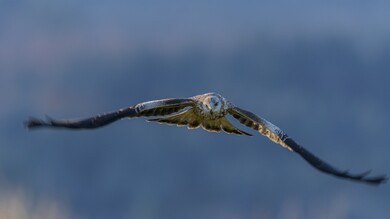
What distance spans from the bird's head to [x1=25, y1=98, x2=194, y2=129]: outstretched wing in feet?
2.48

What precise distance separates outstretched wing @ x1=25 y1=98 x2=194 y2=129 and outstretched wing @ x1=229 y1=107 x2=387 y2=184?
2.27 meters

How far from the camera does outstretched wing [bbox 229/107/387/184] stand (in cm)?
5494

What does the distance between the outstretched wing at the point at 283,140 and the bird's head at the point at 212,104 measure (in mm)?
1103

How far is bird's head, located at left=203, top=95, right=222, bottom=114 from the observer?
55.3m

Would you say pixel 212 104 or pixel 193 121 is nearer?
pixel 212 104

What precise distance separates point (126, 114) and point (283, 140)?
267 inches

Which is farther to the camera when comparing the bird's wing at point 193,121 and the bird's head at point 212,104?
the bird's wing at point 193,121

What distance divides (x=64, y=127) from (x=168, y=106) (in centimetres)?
611

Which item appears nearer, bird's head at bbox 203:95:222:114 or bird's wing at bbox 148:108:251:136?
bird's head at bbox 203:95:222:114

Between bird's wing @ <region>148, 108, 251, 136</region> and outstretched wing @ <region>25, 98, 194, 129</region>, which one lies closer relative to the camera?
outstretched wing @ <region>25, 98, 194, 129</region>

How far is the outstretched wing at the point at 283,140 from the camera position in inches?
2163

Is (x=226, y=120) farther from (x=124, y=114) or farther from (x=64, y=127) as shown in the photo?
(x=64, y=127)

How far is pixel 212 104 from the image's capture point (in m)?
55.3

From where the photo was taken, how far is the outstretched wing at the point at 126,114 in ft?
165
